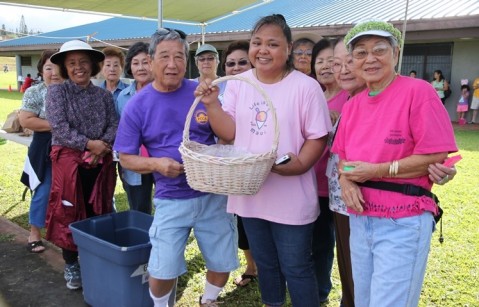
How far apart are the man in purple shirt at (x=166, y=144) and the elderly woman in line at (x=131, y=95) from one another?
3.28 feet

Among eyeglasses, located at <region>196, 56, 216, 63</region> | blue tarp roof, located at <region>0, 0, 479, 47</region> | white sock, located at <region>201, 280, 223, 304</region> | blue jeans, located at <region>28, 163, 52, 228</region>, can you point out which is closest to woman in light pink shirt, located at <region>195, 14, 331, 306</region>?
white sock, located at <region>201, 280, 223, 304</region>

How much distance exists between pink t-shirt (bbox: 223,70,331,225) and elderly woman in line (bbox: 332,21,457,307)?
0.30 m

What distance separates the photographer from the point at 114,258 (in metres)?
2.63

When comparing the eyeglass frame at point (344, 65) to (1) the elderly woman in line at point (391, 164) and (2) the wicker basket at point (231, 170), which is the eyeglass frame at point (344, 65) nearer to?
(1) the elderly woman in line at point (391, 164)

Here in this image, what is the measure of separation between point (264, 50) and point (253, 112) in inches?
13.2

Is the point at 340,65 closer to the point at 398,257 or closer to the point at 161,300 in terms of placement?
the point at 398,257

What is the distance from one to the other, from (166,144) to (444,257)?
289 cm

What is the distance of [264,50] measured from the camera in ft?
7.31

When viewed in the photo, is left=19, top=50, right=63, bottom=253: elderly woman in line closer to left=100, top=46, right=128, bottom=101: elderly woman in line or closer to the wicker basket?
left=100, top=46, right=128, bottom=101: elderly woman in line

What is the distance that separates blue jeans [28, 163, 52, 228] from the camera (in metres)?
3.86

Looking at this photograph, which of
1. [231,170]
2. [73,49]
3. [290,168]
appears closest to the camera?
[231,170]

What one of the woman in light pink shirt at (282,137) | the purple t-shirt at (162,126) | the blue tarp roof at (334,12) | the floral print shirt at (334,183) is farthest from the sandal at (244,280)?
the blue tarp roof at (334,12)

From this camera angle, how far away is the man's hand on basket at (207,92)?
2.26 meters

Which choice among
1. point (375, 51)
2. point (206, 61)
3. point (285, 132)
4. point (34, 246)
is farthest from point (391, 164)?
point (34, 246)
